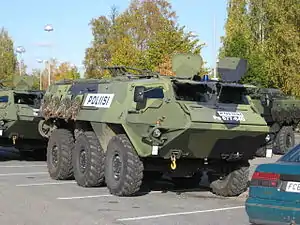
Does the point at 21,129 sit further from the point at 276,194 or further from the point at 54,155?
the point at 276,194

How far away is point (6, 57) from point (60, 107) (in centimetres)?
4664

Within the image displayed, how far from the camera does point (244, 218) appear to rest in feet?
28.9

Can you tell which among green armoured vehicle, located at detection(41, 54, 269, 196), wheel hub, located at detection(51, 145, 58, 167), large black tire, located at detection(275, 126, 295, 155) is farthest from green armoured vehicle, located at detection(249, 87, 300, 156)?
green armoured vehicle, located at detection(41, 54, 269, 196)

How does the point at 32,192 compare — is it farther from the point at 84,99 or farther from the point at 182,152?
the point at 182,152

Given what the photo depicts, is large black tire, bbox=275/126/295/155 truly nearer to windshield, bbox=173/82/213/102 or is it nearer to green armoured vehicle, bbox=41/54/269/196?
green armoured vehicle, bbox=41/54/269/196

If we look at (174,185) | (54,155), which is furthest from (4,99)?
(174,185)

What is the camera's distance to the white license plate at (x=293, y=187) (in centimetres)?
642

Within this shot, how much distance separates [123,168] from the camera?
10406mm

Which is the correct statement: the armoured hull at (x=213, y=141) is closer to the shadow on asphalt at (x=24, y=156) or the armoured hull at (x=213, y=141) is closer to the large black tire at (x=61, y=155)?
the large black tire at (x=61, y=155)

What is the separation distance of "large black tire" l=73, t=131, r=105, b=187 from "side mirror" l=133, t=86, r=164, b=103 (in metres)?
1.73

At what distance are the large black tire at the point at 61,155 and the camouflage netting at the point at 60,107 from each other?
447mm

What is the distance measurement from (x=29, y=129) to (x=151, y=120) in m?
6.87

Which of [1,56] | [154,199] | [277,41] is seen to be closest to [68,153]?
[154,199]

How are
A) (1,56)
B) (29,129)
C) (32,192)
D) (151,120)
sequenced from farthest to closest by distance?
(1,56), (29,129), (32,192), (151,120)
